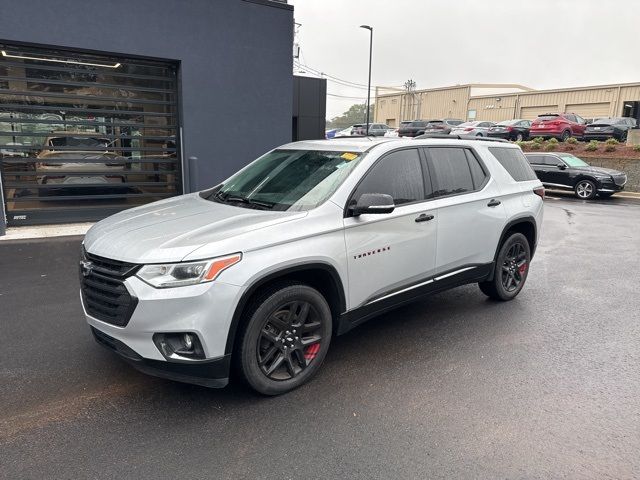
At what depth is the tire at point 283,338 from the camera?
3.22m

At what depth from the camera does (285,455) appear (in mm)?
2844

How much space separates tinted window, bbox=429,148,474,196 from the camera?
181 inches

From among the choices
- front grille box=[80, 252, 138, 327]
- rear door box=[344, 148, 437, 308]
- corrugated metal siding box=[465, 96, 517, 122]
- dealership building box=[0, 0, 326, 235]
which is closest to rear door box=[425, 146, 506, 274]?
rear door box=[344, 148, 437, 308]

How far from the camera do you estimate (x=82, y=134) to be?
9.45 m

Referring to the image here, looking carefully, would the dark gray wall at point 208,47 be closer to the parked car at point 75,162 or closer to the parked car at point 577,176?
the parked car at point 75,162

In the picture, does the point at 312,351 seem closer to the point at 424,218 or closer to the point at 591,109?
the point at 424,218

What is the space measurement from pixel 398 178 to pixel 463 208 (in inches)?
34.2

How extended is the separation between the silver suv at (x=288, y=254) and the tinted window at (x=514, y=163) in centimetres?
26

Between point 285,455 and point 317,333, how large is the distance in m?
0.99

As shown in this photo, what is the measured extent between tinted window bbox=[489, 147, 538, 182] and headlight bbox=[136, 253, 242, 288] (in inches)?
145

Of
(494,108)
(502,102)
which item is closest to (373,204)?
(502,102)

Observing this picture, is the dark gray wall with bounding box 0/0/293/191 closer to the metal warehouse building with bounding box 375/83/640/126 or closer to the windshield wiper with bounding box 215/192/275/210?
the windshield wiper with bounding box 215/192/275/210

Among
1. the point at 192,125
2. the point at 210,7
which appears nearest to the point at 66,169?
the point at 192,125

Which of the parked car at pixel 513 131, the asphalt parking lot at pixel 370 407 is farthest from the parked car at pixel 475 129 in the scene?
the asphalt parking lot at pixel 370 407
